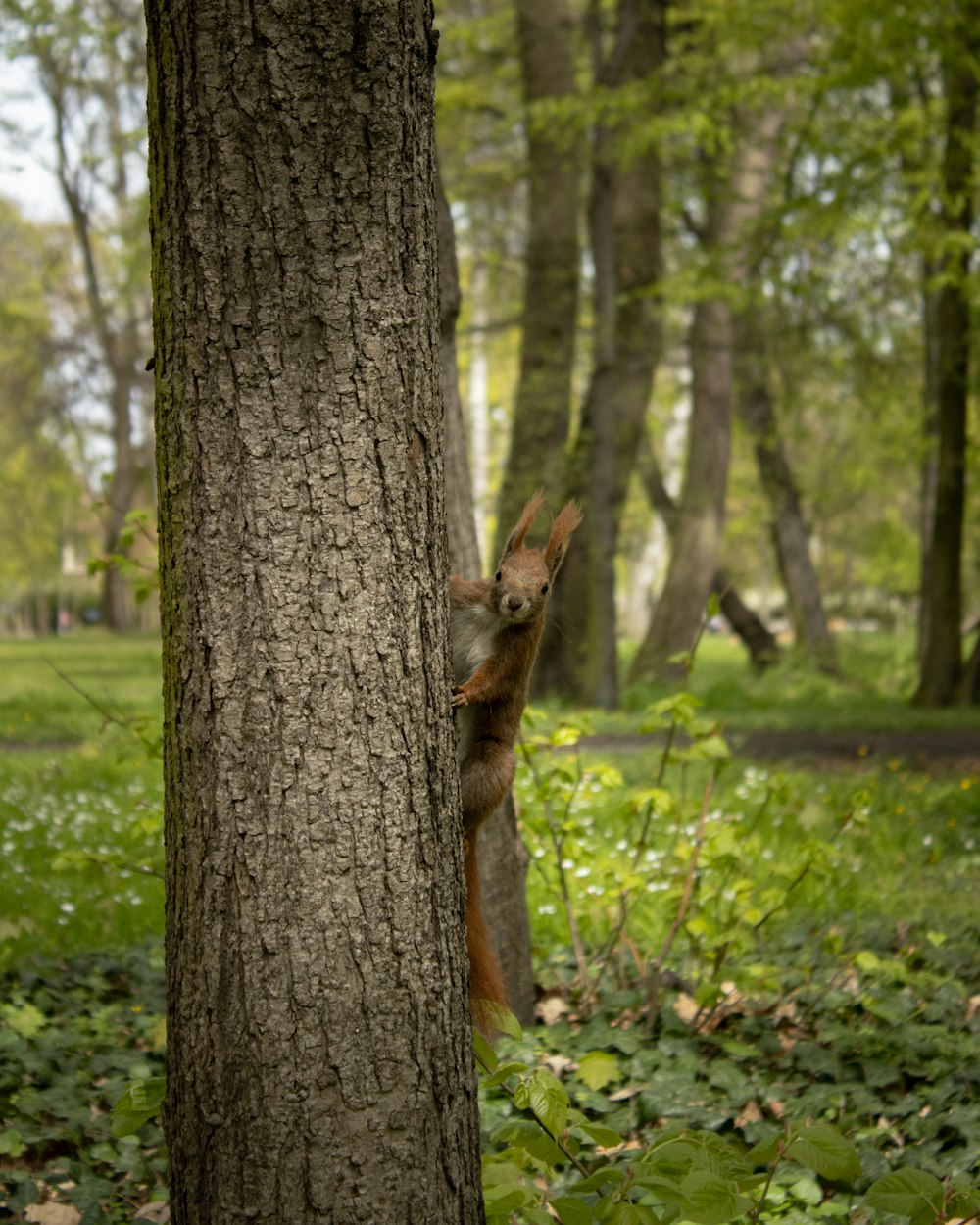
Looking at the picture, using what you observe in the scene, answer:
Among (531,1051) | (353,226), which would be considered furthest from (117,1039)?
(353,226)

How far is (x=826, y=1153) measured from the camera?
2.05 meters

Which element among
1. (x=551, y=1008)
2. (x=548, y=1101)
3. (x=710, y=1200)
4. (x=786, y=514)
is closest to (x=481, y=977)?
(x=548, y=1101)

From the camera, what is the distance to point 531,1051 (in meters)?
3.47

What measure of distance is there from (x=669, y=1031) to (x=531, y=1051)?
0.56 m

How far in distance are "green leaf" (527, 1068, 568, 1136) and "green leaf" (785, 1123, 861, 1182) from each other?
40cm

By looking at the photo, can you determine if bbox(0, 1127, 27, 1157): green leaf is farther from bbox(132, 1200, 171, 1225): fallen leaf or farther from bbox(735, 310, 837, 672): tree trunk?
bbox(735, 310, 837, 672): tree trunk

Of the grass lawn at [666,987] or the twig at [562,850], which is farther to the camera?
the twig at [562,850]

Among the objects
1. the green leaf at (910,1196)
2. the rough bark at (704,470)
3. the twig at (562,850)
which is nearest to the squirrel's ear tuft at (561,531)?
the twig at (562,850)

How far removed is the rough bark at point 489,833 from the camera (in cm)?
382

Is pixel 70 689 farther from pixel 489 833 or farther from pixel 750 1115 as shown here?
pixel 750 1115

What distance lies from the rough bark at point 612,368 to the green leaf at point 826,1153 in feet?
30.0

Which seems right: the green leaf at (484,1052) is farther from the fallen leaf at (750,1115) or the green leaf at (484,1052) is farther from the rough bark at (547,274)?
the rough bark at (547,274)

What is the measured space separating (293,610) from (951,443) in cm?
1098

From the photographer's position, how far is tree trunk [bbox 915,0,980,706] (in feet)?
36.4
